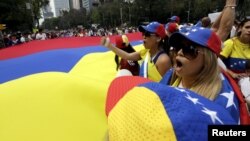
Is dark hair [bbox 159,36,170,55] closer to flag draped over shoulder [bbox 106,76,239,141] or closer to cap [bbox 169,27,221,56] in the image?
cap [bbox 169,27,221,56]

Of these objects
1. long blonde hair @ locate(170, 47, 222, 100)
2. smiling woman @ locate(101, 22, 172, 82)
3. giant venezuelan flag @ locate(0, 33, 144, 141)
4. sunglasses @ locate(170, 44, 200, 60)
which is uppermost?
sunglasses @ locate(170, 44, 200, 60)

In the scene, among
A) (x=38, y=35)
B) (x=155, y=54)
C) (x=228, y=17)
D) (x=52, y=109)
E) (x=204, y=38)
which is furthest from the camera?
(x=38, y=35)

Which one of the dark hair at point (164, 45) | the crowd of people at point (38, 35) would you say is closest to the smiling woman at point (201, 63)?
the dark hair at point (164, 45)

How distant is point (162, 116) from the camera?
1.05m

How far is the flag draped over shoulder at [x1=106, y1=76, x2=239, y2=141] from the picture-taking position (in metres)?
1.02

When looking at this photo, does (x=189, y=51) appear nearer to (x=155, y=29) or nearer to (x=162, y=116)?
(x=162, y=116)

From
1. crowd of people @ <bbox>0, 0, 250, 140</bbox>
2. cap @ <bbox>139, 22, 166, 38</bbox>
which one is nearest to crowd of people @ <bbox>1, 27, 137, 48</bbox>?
cap @ <bbox>139, 22, 166, 38</bbox>

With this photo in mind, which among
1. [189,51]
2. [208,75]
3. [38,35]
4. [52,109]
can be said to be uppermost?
[189,51]

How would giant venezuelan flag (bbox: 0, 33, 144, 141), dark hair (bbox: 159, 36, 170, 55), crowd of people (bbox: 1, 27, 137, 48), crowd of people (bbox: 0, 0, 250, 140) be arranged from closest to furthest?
crowd of people (bbox: 0, 0, 250, 140)
giant venezuelan flag (bbox: 0, 33, 144, 141)
dark hair (bbox: 159, 36, 170, 55)
crowd of people (bbox: 1, 27, 137, 48)

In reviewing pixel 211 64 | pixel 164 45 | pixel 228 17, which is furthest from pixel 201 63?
pixel 164 45

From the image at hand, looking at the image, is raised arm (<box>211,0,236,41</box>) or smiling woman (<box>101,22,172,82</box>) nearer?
raised arm (<box>211,0,236,41</box>)

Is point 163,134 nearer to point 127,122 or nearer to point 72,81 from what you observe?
point 127,122

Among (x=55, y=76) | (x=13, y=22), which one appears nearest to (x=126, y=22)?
(x=13, y=22)

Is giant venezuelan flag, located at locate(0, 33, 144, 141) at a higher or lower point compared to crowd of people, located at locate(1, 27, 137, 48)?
higher
